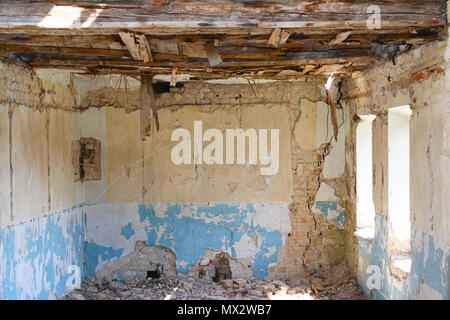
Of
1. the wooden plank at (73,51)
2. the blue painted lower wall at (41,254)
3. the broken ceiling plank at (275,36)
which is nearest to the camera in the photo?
the broken ceiling plank at (275,36)

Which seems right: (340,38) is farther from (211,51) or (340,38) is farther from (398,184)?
(398,184)

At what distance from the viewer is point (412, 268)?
380 centimetres

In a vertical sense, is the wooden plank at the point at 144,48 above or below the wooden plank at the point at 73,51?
below

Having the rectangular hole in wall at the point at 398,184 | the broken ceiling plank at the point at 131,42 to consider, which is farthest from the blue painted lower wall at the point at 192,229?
the broken ceiling plank at the point at 131,42

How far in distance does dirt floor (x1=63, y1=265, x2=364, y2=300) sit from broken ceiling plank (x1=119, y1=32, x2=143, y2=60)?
3.02 metres

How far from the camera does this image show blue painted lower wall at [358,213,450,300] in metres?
3.25

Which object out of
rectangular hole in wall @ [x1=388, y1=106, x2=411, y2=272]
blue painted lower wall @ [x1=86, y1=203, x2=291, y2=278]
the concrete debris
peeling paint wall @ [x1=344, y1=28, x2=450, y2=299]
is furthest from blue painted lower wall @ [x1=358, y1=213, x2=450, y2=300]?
the concrete debris

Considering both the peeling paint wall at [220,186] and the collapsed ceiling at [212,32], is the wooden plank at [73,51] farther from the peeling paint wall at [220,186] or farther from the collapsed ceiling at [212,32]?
the peeling paint wall at [220,186]

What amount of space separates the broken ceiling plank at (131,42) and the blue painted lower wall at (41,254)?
195 centimetres

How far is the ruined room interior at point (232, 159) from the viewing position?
3.51 metres

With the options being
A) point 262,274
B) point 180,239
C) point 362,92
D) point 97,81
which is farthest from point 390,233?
point 97,81

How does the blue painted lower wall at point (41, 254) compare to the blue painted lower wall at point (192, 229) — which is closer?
the blue painted lower wall at point (41, 254)

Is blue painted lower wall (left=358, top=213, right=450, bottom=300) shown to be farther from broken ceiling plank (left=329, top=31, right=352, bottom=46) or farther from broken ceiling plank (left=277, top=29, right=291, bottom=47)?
broken ceiling plank (left=277, top=29, right=291, bottom=47)

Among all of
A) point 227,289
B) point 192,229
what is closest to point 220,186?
point 192,229
